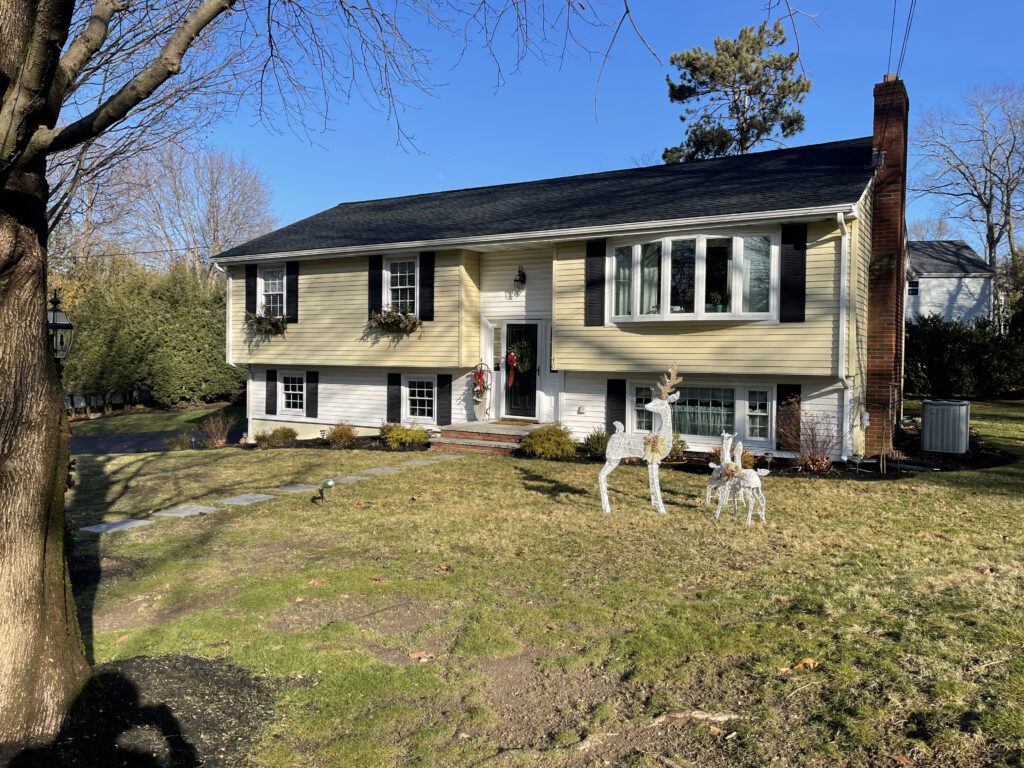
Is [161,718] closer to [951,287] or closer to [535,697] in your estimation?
[535,697]

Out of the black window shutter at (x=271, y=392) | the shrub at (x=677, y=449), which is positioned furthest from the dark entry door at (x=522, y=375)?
the black window shutter at (x=271, y=392)

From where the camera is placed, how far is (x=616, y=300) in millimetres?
13305

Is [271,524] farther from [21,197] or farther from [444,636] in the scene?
[21,197]

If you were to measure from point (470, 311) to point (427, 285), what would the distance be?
116cm

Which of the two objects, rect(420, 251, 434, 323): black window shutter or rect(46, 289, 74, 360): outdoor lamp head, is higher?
rect(420, 251, 434, 323): black window shutter

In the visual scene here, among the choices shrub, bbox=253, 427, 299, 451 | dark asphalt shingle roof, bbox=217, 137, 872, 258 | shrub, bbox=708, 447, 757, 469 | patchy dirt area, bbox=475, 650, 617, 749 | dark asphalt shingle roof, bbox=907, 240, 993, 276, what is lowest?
patchy dirt area, bbox=475, 650, 617, 749

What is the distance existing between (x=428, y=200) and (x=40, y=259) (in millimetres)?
17103

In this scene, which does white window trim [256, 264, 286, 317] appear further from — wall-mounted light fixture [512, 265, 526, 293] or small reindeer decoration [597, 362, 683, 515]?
small reindeer decoration [597, 362, 683, 515]

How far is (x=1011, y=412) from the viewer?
706 inches

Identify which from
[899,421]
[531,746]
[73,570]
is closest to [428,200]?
[899,421]

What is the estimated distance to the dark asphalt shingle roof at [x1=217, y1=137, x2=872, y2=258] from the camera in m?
12.2

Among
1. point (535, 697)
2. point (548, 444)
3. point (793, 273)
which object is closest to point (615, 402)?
point (548, 444)

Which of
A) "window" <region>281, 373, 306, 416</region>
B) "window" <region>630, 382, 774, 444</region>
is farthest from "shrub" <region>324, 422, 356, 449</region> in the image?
"window" <region>630, 382, 774, 444</region>

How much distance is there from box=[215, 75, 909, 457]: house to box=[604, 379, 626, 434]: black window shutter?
0.14 ft
